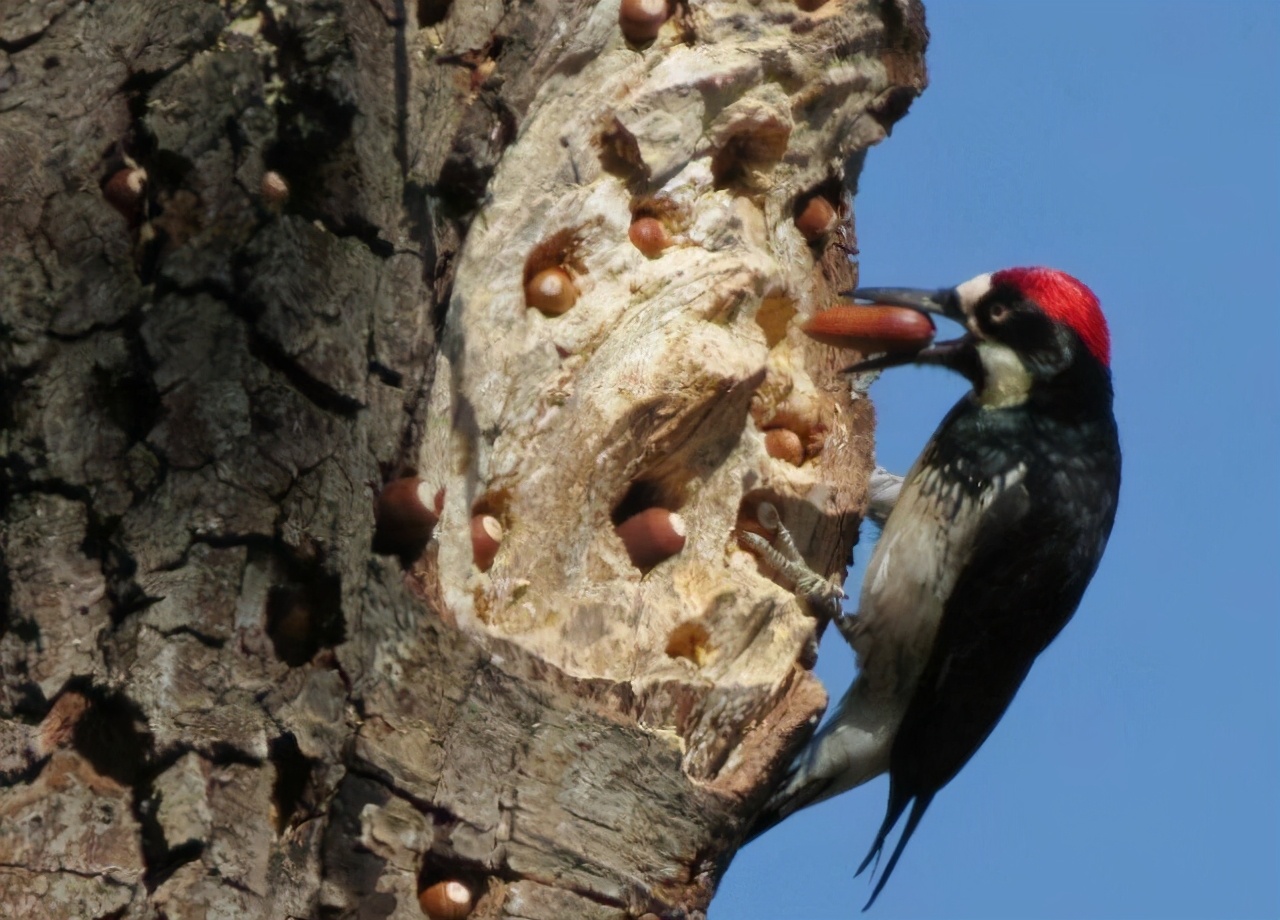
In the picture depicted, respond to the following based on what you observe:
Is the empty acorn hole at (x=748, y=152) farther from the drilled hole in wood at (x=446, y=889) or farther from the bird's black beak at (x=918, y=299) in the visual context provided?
the drilled hole in wood at (x=446, y=889)

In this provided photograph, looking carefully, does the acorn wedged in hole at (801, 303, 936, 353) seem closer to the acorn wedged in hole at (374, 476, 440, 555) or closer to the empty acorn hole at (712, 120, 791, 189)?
the empty acorn hole at (712, 120, 791, 189)

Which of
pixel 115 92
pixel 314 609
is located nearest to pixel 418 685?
pixel 314 609

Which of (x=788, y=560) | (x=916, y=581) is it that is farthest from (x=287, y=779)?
(x=916, y=581)

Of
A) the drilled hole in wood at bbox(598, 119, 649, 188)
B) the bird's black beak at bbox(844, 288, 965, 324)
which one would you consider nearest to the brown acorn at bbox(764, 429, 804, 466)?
the bird's black beak at bbox(844, 288, 965, 324)

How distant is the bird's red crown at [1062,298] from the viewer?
396cm

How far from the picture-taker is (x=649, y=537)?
2.84 m

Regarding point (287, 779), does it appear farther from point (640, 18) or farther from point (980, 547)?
point (980, 547)

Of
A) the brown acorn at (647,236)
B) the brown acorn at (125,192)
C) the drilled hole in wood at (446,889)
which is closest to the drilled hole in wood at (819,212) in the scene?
the brown acorn at (647,236)

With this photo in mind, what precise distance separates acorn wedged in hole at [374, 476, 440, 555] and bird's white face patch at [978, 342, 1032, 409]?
2235mm

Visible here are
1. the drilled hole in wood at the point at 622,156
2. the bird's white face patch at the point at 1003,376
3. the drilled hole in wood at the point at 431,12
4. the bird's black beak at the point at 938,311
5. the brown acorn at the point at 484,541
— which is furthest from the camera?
the bird's white face patch at the point at 1003,376

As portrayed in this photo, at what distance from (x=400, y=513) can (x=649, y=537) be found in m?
0.81

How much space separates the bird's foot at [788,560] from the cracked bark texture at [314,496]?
424 mm

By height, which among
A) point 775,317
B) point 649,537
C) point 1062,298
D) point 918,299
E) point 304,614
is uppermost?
point 1062,298

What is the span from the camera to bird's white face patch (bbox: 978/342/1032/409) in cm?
399
